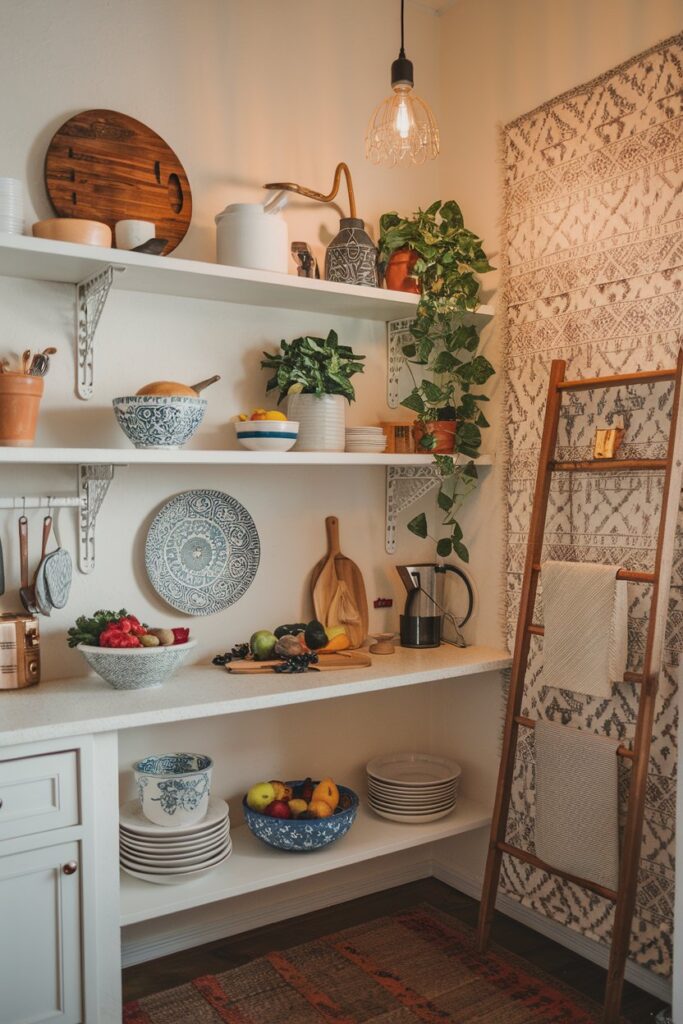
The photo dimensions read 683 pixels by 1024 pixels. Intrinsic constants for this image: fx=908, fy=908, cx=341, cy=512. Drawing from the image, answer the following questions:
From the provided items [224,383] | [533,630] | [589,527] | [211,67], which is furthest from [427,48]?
[533,630]

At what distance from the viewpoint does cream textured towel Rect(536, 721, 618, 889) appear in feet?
7.50

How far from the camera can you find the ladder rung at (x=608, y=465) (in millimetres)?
2238

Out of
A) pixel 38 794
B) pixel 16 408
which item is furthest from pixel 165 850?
pixel 16 408

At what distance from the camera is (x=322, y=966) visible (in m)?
2.50

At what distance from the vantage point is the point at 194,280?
7.76 ft

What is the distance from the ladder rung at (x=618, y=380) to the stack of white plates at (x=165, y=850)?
58.6 inches

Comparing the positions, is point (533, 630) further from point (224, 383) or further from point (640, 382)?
point (224, 383)

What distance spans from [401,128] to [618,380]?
84 cm

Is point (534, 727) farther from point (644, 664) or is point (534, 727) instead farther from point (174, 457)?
point (174, 457)

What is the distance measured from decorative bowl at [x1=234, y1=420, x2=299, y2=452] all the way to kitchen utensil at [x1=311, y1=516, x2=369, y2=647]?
0.47 m

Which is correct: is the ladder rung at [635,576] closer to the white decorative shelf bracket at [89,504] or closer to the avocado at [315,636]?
the avocado at [315,636]

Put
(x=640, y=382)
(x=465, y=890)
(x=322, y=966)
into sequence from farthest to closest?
(x=465, y=890)
(x=322, y=966)
(x=640, y=382)

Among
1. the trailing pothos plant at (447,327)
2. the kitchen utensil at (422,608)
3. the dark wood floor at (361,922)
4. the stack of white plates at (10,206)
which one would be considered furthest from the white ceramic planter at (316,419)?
the dark wood floor at (361,922)

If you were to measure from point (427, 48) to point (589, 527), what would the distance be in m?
1.71
